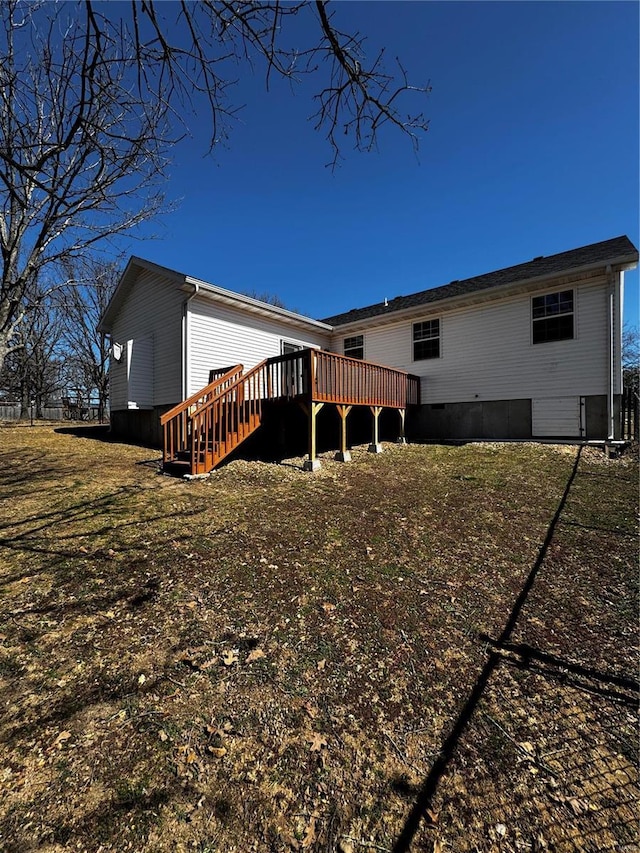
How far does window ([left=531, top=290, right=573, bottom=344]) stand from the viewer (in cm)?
1025

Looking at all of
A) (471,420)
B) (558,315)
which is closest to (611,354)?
(558,315)

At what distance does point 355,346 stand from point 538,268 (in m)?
6.47

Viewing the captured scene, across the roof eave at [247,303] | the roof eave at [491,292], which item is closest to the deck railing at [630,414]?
the roof eave at [491,292]

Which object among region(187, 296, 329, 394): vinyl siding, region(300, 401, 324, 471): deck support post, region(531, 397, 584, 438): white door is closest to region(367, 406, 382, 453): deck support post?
region(300, 401, 324, 471): deck support post

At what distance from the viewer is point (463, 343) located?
12094 millimetres

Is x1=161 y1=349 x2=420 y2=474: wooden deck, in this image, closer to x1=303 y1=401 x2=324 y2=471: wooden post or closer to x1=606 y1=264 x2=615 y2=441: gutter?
x1=303 y1=401 x2=324 y2=471: wooden post

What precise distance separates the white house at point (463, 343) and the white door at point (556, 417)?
1.0 inches

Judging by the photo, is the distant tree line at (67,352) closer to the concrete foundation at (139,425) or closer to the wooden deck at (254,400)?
the concrete foundation at (139,425)

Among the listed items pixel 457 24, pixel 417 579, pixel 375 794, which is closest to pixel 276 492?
pixel 417 579

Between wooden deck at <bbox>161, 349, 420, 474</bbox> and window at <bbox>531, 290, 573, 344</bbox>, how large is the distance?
206 inches

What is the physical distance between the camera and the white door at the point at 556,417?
32.9 ft

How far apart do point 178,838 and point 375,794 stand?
838mm

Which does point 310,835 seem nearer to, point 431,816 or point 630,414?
point 431,816

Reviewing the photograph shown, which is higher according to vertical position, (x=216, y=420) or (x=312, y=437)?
(x=216, y=420)
